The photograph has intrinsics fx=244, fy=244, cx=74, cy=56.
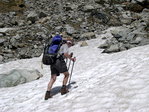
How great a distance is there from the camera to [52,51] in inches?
372

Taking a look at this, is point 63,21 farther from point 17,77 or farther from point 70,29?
point 17,77

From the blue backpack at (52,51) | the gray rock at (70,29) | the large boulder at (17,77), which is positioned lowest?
the large boulder at (17,77)

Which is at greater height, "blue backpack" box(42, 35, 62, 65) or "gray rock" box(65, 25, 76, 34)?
"blue backpack" box(42, 35, 62, 65)

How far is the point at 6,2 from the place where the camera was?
37.3 meters

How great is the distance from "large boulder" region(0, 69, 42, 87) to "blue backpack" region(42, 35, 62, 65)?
5987 millimetres

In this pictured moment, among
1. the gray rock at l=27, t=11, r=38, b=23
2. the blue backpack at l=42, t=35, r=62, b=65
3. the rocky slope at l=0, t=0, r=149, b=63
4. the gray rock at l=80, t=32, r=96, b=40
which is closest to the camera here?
the blue backpack at l=42, t=35, r=62, b=65

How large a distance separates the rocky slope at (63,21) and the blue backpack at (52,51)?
1077 cm

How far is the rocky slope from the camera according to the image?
945 inches

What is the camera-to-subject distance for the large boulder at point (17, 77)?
14688mm

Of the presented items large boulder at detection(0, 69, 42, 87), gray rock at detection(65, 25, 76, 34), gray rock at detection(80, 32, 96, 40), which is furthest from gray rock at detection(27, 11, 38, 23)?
large boulder at detection(0, 69, 42, 87)

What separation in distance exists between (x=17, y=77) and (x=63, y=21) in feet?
53.2

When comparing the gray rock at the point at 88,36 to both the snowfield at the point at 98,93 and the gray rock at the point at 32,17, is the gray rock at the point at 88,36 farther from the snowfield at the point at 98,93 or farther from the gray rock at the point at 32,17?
the snowfield at the point at 98,93

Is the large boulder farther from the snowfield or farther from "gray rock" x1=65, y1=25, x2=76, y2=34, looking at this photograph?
"gray rock" x1=65, y1=25, x2=76, y2=34

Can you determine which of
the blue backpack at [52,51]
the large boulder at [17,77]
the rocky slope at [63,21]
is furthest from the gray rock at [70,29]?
the blue backpack at [52,51]
